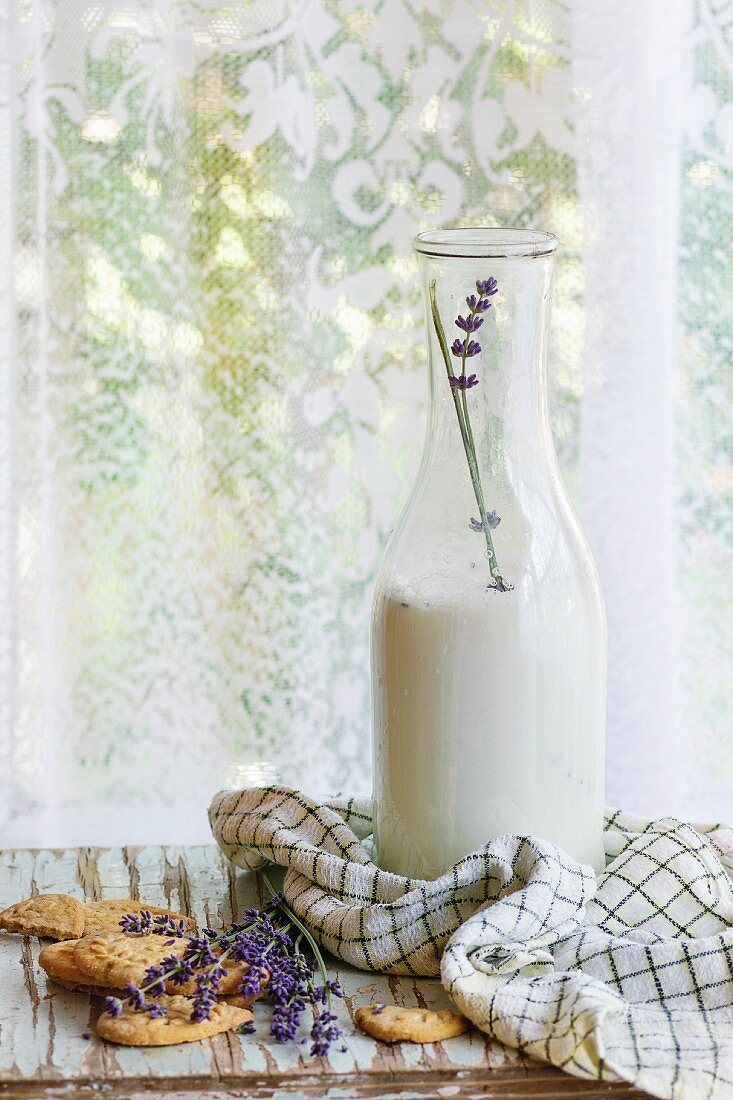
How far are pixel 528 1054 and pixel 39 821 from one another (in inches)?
27.9

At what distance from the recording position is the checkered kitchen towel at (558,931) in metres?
0.63

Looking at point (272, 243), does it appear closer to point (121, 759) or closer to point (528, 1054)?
point (121, 759)

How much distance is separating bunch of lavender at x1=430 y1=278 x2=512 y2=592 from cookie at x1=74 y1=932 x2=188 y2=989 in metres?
0.27

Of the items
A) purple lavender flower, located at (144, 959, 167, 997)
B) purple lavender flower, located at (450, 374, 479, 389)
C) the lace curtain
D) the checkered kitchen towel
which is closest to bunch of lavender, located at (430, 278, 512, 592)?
purple lavender flower, located at (450, 374, 479, 389)

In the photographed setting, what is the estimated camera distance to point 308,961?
740mm

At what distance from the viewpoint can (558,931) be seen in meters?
0.71

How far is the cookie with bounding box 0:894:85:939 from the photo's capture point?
2.49ft

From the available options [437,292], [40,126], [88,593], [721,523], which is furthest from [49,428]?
[721,523]

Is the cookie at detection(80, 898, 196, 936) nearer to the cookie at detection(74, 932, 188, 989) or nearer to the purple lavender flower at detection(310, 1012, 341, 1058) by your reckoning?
the cookie at detection(74, 932, 188, 989)

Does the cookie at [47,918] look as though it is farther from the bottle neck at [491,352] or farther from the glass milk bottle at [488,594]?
the bottle neck at [491,352]

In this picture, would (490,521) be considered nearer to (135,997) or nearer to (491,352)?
(491,352)

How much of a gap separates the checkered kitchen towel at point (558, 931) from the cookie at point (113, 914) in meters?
0.07

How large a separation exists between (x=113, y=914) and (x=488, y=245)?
456mm

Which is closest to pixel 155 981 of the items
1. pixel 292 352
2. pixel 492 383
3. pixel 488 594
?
pixel 488 594
